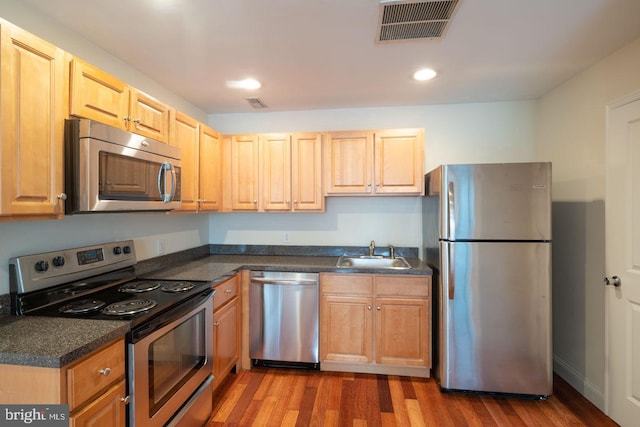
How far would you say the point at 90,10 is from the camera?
1.63 m

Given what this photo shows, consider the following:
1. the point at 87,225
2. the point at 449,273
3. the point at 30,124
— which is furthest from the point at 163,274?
the point at 449,273

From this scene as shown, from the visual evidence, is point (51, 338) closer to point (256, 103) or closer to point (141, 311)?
point (141, 311)

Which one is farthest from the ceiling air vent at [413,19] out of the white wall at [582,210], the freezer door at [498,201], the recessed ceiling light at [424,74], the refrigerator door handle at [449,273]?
the refrigerator door handle at [449,273]

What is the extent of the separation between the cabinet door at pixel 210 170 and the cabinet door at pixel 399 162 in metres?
1.52

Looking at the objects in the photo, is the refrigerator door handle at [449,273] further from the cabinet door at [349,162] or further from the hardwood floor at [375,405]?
the cabinet door at [349,162]

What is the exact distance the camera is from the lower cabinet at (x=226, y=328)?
7.35ft

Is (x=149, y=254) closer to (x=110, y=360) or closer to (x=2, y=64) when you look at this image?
(x=110, y=360)

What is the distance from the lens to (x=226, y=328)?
2.40m

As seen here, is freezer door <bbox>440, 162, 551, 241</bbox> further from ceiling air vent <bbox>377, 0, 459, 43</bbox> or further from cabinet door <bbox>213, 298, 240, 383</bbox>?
cabinet door <bbox>213, 298, 240, 383</bbox>

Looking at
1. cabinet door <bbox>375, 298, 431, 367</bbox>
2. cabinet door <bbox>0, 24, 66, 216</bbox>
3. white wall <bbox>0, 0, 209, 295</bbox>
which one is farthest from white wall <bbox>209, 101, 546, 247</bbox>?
cabinet door <bbox>0, 24, 66, 216</bbox>

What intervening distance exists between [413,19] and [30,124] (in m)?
1.92

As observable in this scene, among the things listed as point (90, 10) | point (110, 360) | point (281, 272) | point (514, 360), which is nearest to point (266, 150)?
point (281, 272)

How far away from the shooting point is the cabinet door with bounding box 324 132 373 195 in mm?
2855

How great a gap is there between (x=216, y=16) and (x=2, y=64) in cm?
97
